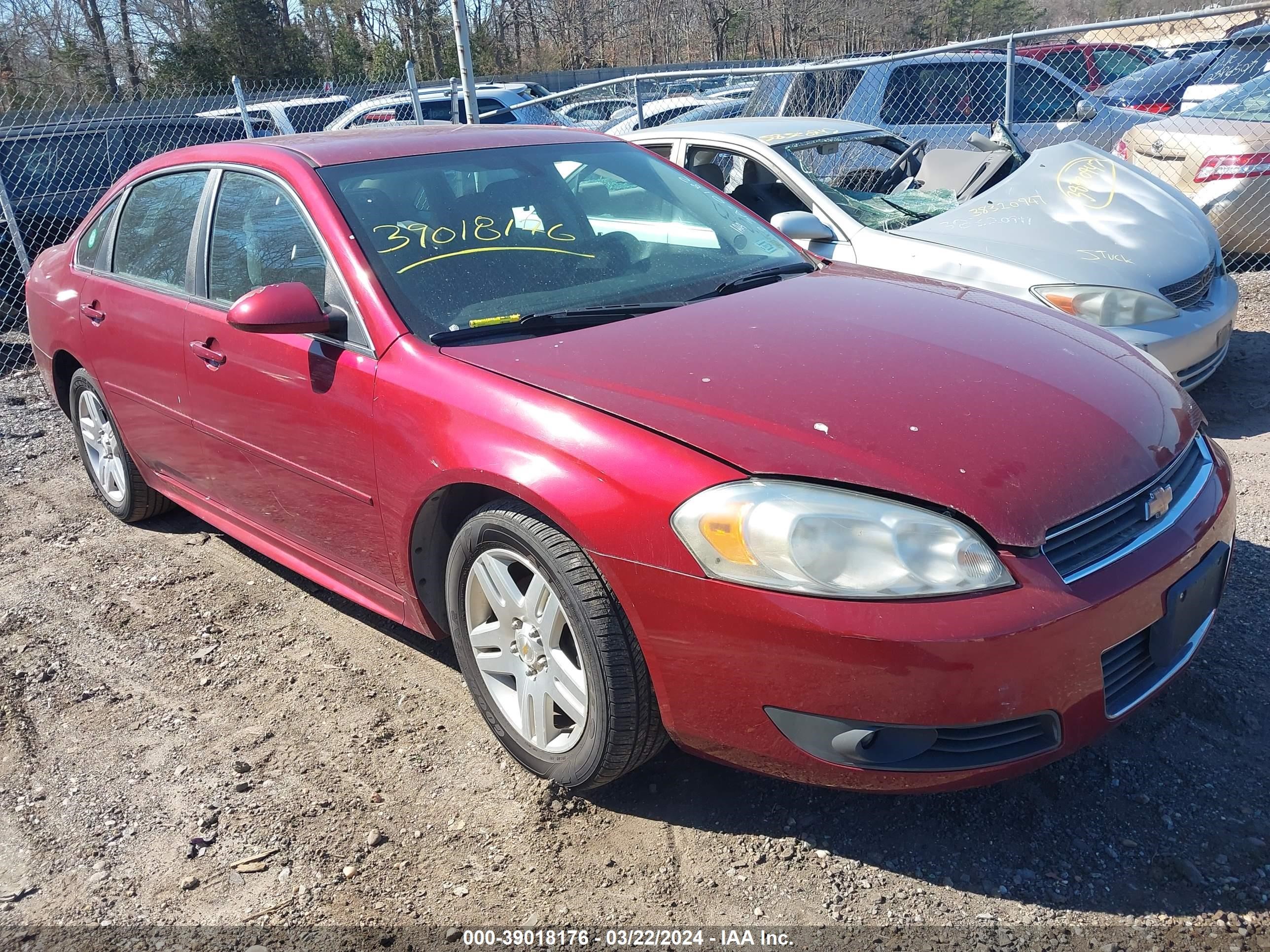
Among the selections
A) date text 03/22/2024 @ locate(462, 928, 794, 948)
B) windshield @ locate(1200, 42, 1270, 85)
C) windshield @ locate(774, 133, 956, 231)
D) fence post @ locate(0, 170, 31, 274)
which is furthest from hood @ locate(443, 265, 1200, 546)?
windshield @ locate(1200, 42, 1270, 85)

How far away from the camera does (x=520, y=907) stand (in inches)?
91.7

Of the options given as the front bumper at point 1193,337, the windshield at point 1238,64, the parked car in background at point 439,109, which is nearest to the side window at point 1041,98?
the windshield at point 1238,64

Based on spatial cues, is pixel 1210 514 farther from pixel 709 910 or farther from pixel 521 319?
→ pixel 521 319

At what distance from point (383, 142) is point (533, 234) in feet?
2.30

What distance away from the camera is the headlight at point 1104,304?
185 inches

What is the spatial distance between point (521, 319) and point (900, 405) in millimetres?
1096

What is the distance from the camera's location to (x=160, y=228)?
3941mm

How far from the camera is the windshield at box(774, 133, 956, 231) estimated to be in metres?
5.56

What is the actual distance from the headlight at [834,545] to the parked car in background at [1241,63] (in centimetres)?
1022

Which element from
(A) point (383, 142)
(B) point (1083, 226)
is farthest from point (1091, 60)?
(A) point (383, 142)

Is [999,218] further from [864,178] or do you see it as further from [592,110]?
[592,110]

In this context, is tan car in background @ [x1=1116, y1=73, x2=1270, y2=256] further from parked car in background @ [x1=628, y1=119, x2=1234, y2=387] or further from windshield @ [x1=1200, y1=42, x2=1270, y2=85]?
windshield @ [x1=1200, y1=42, x2=1270, y2=85]

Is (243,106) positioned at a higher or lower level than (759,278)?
higher

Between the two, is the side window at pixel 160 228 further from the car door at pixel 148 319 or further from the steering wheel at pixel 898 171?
the steering wheel at pixel 898 171
